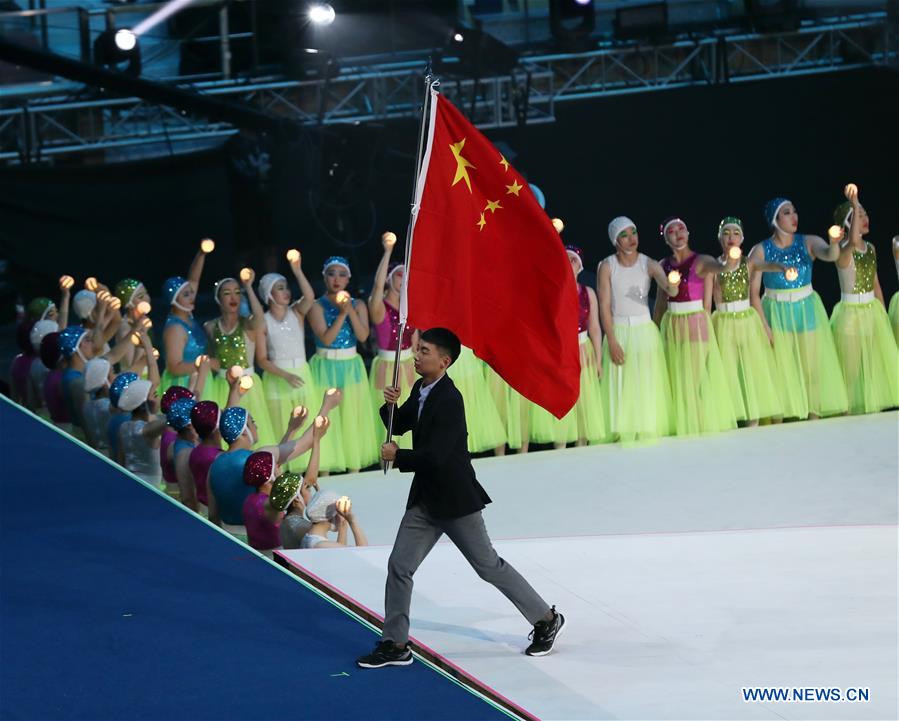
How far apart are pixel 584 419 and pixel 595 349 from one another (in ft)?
1.48

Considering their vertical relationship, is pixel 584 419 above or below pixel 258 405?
below

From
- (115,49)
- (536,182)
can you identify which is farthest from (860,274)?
(115,49)

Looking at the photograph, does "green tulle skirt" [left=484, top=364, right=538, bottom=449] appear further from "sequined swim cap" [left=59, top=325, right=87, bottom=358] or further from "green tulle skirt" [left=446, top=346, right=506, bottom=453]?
"sequined swim cap" [left=59, top=325, right=87, bottom=358]

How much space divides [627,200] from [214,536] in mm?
6495

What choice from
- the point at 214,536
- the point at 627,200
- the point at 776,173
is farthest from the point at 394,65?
the point at 214,536

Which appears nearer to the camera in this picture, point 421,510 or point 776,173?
point 421,510

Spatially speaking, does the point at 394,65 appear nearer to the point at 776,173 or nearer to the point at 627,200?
the point at 627,200

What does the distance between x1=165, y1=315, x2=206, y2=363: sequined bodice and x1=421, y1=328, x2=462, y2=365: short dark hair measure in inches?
173

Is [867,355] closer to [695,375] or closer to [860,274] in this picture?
[860,274]

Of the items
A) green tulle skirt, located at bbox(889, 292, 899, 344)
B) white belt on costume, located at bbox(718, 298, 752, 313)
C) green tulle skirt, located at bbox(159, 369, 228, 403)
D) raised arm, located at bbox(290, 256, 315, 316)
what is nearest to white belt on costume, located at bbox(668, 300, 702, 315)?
white belt on costume, located at bbox(718, 298, 752, 313)

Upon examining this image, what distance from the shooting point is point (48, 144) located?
36.6 ft

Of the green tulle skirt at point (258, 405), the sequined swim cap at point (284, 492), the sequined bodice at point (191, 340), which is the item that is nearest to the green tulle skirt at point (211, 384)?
the green tulle skirt at point (258, 405)

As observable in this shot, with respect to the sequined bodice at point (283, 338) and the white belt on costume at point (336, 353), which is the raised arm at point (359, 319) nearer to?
the white belt on costume at point (336, 353)

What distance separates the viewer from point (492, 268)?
537 centimetres
